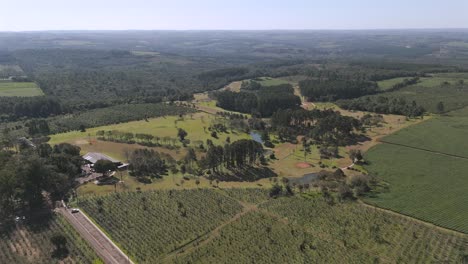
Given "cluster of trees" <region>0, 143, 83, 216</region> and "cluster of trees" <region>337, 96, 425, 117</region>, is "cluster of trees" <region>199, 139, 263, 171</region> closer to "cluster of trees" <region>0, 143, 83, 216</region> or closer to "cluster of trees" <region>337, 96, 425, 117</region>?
"cluster of trees" <region>0, 143, 83, 216</region>

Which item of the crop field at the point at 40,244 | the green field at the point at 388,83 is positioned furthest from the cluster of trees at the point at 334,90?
the crop field at the point at 40,244

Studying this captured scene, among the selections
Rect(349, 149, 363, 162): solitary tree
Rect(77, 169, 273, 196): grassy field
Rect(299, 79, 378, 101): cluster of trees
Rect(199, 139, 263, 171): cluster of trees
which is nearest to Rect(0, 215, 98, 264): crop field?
Rect(77, 169, 273, 196): grassy field

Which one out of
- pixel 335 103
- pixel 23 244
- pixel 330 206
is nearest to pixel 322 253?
pixel 330 206

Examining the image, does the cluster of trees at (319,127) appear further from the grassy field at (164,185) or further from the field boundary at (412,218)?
the field boundary at (412,218)

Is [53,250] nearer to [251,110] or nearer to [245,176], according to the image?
[245,176]

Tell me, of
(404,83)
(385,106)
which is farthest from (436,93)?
(385,106)

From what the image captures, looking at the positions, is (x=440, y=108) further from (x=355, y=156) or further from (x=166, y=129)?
(x=166, y=129)
